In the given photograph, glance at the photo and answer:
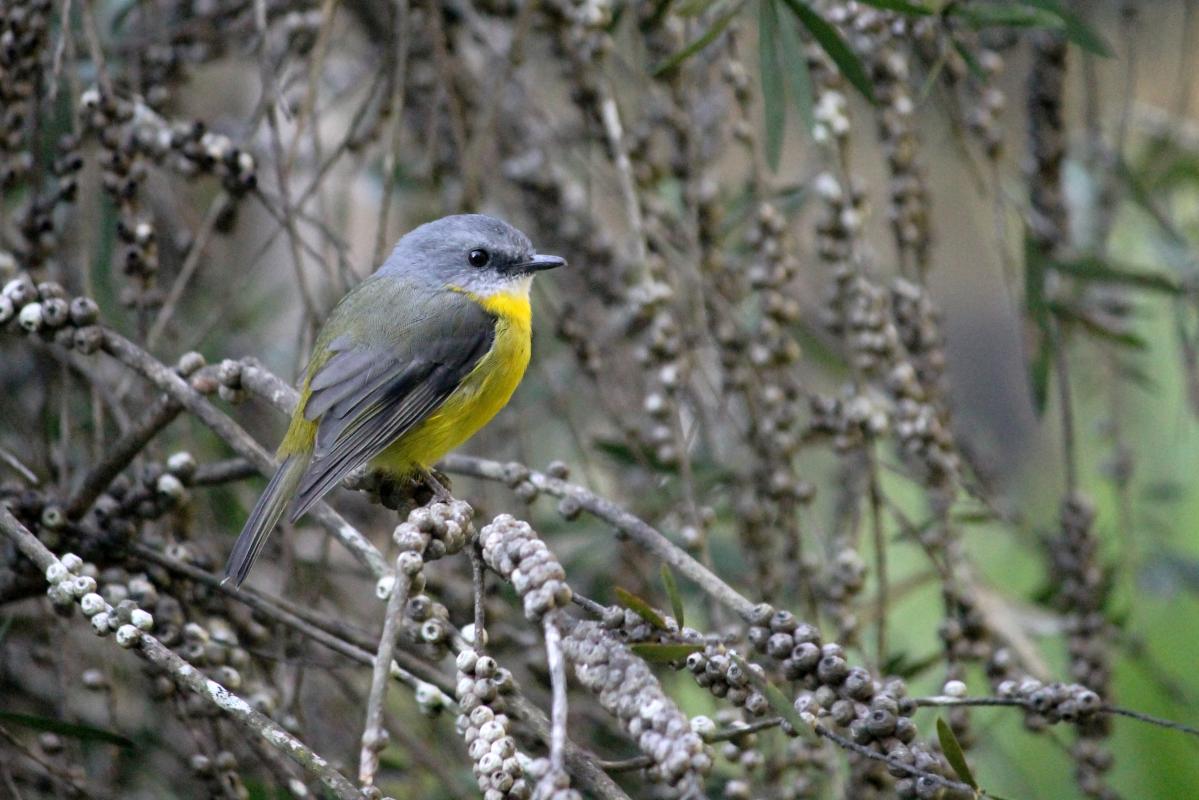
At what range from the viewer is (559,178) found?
3.63 metres

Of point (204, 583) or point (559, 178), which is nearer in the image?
point (204, 583)

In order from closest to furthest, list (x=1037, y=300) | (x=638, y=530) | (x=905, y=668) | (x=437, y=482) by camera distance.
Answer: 1. (x=638, y=530)
2. (x=437, y=482)
3. (x=905, y=668)
4. (x=1037, y=300)

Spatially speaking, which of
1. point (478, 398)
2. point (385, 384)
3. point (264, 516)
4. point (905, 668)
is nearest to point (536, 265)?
point (478, 398)

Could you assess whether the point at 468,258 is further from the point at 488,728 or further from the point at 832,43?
the point at 488,728

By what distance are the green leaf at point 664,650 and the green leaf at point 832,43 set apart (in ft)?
4.44

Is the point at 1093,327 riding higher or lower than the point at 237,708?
higher

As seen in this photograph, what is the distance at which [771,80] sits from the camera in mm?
2520

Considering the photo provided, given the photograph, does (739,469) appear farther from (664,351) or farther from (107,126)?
(107,126)

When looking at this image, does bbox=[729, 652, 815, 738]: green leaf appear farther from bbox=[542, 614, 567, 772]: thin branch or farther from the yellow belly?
the yellow belly

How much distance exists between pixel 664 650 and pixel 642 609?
0.07 m

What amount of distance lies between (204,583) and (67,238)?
1.82 meters

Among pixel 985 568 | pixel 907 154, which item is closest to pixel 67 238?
pixel 907 154

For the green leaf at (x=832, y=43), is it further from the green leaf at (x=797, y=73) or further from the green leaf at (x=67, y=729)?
the green leaf at (x=67, y=729)

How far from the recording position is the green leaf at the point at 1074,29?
99.6 inches
